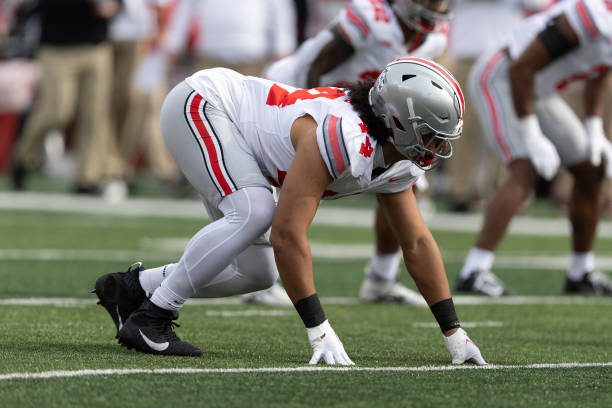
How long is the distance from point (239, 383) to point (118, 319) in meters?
1.12

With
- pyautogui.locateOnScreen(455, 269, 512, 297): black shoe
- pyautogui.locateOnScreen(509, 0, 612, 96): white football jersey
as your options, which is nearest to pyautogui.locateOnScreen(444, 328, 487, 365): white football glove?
pyautogui.locateOnScreen(455, 269, 512, 297): black shoe

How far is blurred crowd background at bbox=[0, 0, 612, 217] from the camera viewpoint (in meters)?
12.1

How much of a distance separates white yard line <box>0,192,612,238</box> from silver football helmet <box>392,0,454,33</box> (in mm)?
4687

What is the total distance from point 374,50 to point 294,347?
2.08 m

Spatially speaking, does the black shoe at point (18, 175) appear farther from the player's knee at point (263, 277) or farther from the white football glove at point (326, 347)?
the white football glove at point (326, 347)

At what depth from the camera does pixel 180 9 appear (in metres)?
12.9

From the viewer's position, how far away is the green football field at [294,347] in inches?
157

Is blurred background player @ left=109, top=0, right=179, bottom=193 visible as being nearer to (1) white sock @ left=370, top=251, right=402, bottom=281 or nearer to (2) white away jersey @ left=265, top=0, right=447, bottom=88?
(2) white away jersey @ left=265, top=0, right=447, bottom=88

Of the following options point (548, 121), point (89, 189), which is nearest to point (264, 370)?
point (548, 121)

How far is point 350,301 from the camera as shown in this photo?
696cm

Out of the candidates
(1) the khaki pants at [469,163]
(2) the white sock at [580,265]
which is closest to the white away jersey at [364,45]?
(2) the white sock at [580,265]

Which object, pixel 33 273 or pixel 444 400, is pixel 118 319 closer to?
pixel 444 400

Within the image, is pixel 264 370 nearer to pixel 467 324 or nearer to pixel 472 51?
pixel 467 324

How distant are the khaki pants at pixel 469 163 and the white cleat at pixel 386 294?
210 inches
